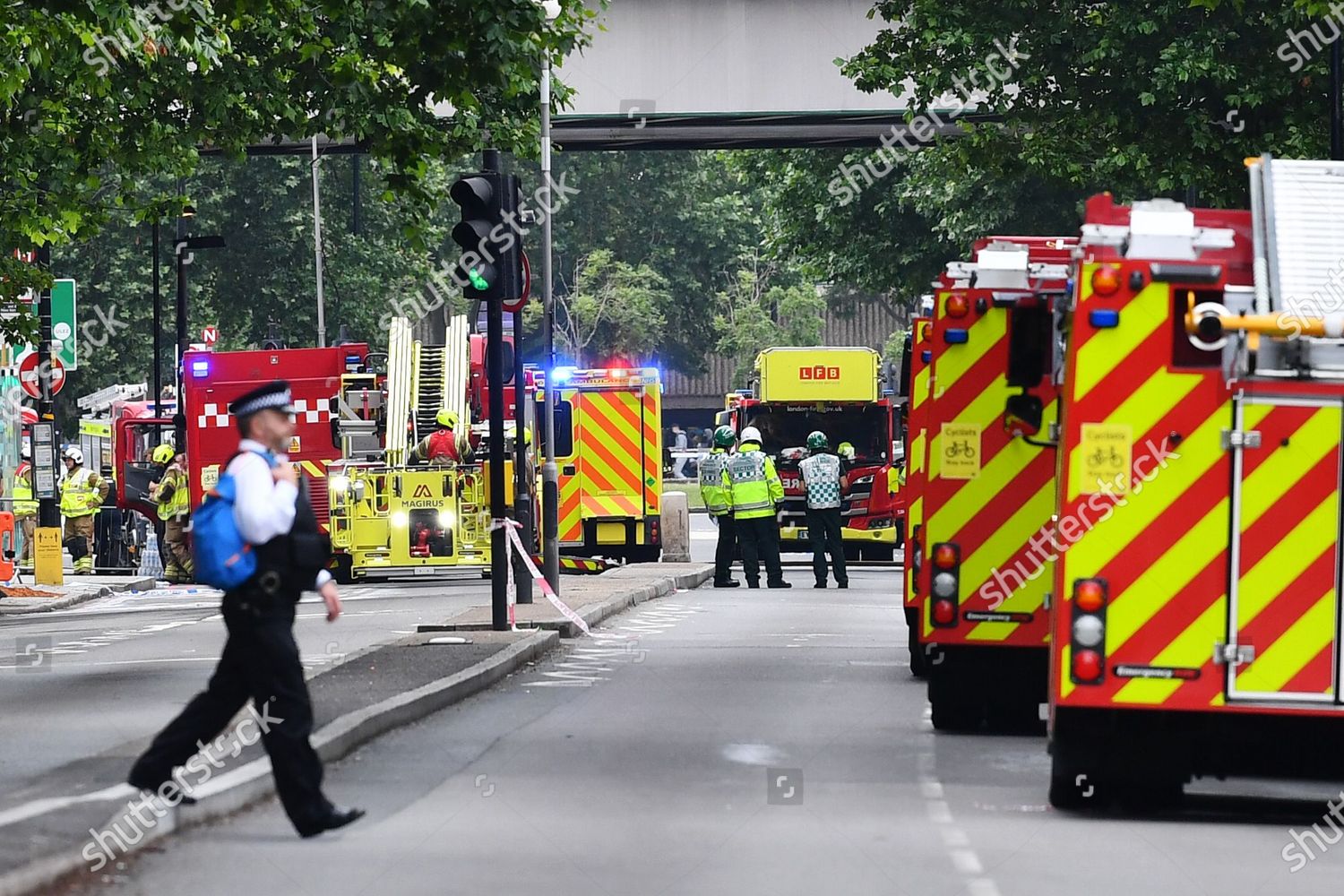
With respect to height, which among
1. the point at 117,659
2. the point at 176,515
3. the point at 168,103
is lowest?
the point at 117,659

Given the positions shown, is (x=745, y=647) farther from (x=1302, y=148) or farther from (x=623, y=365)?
(x=623, y=365)

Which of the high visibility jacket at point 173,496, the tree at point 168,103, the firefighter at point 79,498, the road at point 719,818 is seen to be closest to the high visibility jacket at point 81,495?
the firefighter at point 79,498

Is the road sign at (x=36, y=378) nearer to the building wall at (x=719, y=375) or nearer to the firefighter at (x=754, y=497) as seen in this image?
the firefighter at (x=754, y=497)

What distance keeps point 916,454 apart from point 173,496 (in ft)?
A: 52.6

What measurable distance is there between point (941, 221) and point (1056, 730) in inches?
1149

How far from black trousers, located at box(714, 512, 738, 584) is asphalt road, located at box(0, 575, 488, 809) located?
270cm

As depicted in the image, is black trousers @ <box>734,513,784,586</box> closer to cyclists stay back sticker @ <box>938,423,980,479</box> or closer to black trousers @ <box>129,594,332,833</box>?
cyclists stay back sticker @ <box>938,423,980,479</box>

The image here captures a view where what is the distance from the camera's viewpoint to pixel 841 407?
3416cm

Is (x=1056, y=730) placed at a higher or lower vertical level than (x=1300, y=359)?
lower

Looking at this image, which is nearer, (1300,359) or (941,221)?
(1300,359)

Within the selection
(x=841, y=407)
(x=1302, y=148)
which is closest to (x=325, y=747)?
(x=1302, y=148)

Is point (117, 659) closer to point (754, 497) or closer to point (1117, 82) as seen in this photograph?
point (754, 497)

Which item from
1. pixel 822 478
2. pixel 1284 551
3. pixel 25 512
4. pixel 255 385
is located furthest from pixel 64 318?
pixel 1284 551

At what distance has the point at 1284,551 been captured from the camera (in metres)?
9.28
